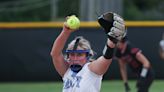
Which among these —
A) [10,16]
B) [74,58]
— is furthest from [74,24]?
[10,16]

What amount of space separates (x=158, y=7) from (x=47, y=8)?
7.93 m

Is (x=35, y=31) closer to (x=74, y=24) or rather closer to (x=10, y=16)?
(x=74, y=24)

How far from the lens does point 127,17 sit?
43.8m

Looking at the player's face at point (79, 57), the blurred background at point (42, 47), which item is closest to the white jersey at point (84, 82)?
the player's face at point (79, 57)

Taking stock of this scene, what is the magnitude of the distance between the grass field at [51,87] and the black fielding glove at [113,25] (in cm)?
970

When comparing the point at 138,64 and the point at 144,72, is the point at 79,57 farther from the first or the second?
the point at 138,64

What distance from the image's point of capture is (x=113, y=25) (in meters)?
6.21

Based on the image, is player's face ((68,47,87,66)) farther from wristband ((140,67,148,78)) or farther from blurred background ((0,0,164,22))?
blurred background ((0,0,164,22))

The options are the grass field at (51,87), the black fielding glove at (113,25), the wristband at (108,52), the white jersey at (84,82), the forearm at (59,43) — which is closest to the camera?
the black fielding glove at (113,25)

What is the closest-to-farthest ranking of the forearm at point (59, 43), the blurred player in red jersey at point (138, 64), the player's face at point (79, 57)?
the player's face at point (79, 57) → the forearm at point (59, 43) → the blurred player in red jersey at point (138, 64)

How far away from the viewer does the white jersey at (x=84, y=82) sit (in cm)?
668

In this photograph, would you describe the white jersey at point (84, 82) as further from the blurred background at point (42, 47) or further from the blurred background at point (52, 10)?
the blurred background at point (52, 10)

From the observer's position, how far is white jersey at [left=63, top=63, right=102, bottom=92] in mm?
6676

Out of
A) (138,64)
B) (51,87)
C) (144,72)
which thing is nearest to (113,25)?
(144,72)
